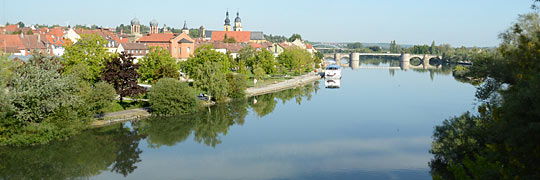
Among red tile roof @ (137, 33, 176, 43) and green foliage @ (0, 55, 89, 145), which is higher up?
red tile roof @ (137, 33, 176, 43)

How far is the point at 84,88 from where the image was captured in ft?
79.6

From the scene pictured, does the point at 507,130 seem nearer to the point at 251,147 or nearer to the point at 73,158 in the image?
the point at 251,147

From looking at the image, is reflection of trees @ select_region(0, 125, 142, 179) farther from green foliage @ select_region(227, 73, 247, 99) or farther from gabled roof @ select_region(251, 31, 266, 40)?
gabled roof @ select_region(251, 31, 266, 40)

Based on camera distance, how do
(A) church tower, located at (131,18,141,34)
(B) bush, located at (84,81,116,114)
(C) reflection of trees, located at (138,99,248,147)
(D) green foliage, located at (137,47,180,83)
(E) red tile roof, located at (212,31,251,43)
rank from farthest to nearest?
(E) red tile roof, located at (212,31,251,43), (A) church tower, located at (131,18,141,34), (D) green foliage, located at (137,47,180,83), (B) bush, located at (84,81,116,114), (C) reflection of trees, located at (138,99,248,147)

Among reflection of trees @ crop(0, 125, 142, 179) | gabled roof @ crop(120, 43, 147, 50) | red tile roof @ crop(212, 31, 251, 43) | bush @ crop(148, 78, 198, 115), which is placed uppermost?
red tile roof @ crop(212, 31, 251, 43)

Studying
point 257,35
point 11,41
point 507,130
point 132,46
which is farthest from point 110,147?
point 257,35

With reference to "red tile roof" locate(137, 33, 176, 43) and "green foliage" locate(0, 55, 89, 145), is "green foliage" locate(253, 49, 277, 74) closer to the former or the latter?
"red tile roof" locate(137, 33, 176, 43)

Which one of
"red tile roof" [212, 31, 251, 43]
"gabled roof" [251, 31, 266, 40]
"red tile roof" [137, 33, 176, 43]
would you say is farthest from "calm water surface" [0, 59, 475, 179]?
"gabled roof" [251, 31, 266, 40]

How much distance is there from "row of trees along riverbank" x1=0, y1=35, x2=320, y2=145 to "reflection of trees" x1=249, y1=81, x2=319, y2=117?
2378mm

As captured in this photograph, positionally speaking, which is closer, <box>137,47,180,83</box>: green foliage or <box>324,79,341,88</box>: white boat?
<box>137,47,180,83</box>: green foliage

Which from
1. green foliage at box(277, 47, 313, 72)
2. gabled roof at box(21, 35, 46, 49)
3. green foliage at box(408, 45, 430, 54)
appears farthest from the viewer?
green foliage at box(408, 45, 430, 54)

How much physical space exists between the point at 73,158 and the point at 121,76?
31.4 feet

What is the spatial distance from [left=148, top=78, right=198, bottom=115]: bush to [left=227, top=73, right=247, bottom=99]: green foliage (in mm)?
8359

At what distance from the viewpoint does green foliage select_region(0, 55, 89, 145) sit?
20703 mm
